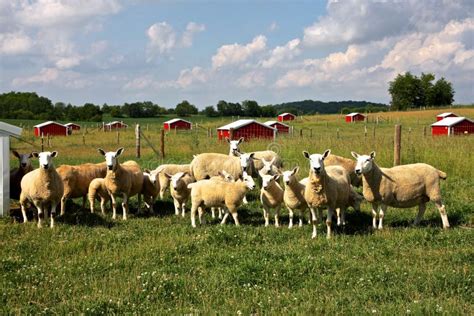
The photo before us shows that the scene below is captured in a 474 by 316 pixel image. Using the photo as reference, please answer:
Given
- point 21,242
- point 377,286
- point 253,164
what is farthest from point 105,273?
point 253,164

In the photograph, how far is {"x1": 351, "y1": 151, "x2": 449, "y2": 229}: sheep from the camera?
10.6m

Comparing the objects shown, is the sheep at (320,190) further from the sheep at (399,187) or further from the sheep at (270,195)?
the sheep at (270,195)

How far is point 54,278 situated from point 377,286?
469 cm

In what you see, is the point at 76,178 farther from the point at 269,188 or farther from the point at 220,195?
the point at 269,188

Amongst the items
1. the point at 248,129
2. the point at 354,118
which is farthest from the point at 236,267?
the point at 354,118

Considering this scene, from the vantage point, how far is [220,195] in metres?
11.2

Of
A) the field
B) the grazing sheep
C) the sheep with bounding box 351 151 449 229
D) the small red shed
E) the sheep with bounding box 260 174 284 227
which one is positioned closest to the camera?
the field

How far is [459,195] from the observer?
1341 cm

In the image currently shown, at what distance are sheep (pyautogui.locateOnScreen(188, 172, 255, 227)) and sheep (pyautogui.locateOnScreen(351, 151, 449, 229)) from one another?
2646 millimetres

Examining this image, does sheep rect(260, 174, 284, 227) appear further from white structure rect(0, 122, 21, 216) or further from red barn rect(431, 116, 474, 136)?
red barn rect(431, 116, 474, 136)

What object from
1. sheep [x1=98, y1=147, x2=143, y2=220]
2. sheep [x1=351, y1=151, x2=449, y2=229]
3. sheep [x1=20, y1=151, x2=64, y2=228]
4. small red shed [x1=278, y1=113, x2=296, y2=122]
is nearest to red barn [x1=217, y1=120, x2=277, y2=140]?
sheep [x1=98, y1=147, x2=143, y2=220]

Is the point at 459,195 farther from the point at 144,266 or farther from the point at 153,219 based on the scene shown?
the point at 144,266

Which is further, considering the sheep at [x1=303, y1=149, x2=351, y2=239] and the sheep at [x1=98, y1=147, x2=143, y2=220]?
the sheep at [x1=98, y1=147, x2=143, y2=220]

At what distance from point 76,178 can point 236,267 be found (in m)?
7.08
